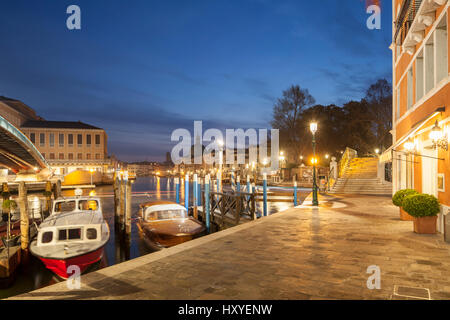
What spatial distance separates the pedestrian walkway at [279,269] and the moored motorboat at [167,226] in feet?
12.8

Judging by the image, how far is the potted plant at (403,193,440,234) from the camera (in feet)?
25.1

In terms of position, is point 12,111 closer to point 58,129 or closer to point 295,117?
point 58,129

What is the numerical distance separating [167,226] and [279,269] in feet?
26.6

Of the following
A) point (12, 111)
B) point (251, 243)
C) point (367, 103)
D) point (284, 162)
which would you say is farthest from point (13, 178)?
point (367, 103)

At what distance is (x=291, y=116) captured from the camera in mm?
40625

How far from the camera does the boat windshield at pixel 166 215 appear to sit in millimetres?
13344

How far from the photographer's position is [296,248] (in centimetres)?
652

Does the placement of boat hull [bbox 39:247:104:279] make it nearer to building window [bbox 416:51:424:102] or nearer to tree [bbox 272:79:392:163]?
building window [bbox 416:51:424:102]

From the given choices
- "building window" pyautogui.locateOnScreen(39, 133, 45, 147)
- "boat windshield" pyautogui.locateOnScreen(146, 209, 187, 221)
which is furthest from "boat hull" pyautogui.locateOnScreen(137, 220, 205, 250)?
"building window" pyautogui.locateOnScreen(39, 133, 45, 147)

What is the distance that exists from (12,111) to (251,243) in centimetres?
7078

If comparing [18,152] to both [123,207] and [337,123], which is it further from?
[337,123]

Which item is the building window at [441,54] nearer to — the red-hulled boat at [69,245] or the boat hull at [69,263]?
the red-hulled boat at [69,245]

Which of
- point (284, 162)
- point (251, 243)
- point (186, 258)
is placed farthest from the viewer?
point (284, 162)
